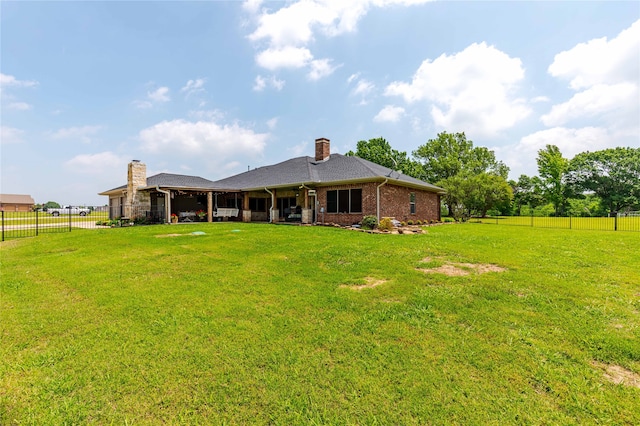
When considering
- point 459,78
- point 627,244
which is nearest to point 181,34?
point 459,78

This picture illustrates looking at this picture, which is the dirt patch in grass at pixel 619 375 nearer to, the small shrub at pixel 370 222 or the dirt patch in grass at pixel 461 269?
the dirt patch in grass at pixel 461 269

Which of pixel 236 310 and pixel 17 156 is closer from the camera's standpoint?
pixel 236 310

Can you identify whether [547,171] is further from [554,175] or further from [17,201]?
[17,201]

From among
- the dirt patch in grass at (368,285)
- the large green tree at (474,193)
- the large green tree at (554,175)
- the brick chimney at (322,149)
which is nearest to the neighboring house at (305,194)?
the brick chimney at (322,149)

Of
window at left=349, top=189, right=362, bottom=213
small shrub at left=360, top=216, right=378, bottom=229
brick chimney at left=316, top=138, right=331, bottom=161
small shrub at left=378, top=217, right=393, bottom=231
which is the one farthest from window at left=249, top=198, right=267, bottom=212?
→ small shrub at left=378, top=217, right=393, bottom=231

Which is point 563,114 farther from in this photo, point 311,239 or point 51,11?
point 51,11

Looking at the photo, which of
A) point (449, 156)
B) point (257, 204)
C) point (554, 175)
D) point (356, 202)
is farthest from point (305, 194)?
point (554, 175)

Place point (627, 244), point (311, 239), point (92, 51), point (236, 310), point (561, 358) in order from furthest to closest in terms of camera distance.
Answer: point (92, 51) → point (311, 239) → point (627, 244) → point (236, 310) → point (561, 358)

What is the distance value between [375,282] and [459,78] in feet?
45.3

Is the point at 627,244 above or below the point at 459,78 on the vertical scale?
below

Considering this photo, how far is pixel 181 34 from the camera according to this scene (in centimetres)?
1266

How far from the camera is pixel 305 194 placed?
17.4 metres

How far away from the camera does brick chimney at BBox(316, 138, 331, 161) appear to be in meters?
21.6

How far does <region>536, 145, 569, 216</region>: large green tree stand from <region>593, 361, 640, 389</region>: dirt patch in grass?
49036 mm
